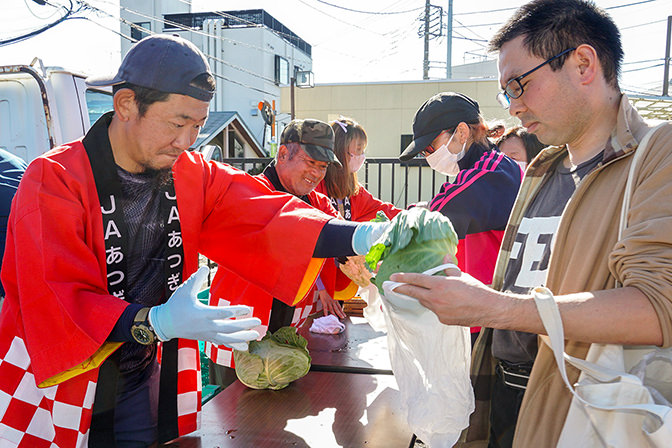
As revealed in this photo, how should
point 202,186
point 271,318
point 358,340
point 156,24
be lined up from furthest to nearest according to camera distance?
1. point 156,24
2. point 358,340
3. point 271,318
4. point 202,186

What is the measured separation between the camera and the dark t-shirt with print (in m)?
1.57

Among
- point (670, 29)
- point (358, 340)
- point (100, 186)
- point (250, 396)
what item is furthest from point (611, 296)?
point (670, 29)

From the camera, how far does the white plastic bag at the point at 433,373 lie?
153 cm

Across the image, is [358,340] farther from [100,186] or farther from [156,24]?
[156,24]

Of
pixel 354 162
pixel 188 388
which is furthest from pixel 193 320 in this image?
pixel 354 162

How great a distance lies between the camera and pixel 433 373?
1.53 metres

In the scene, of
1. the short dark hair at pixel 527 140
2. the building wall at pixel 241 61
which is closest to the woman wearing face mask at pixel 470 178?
the short dark hair at pixel 527 140

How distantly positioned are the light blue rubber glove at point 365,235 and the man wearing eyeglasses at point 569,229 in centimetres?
54

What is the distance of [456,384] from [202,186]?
136 cm

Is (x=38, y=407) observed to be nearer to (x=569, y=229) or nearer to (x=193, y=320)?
(x=193, y=320)

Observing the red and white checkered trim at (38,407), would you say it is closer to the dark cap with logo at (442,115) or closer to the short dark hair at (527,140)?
the dark cap with logo at (442,115)

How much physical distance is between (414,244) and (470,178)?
3.13 ft

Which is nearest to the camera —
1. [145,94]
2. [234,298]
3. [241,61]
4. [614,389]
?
[614,389]

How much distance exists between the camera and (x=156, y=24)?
2842 cm
